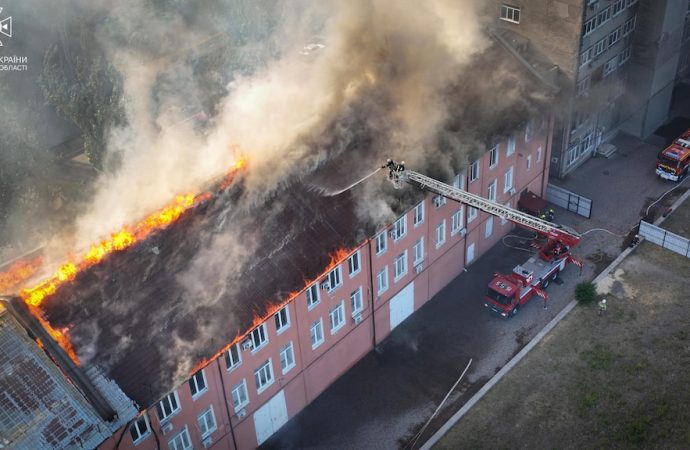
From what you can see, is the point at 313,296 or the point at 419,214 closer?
the point at 313,296

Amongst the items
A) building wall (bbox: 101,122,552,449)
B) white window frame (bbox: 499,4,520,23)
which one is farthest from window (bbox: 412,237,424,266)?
white window frame (bbox: 499,4,520,23)

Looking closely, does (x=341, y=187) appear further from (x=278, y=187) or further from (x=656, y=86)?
(x=656, y=86)

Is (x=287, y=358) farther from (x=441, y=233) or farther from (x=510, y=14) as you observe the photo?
(x=510, y=14)

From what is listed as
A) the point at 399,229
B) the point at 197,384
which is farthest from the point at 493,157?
the point at 197,384

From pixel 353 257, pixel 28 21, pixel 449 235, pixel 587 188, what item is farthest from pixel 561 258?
pixel 28 21

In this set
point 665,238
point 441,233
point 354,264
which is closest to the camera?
point 354,264

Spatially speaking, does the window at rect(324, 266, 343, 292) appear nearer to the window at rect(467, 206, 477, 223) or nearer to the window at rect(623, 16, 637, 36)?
the window at rect(467, 206, 477, 223)
